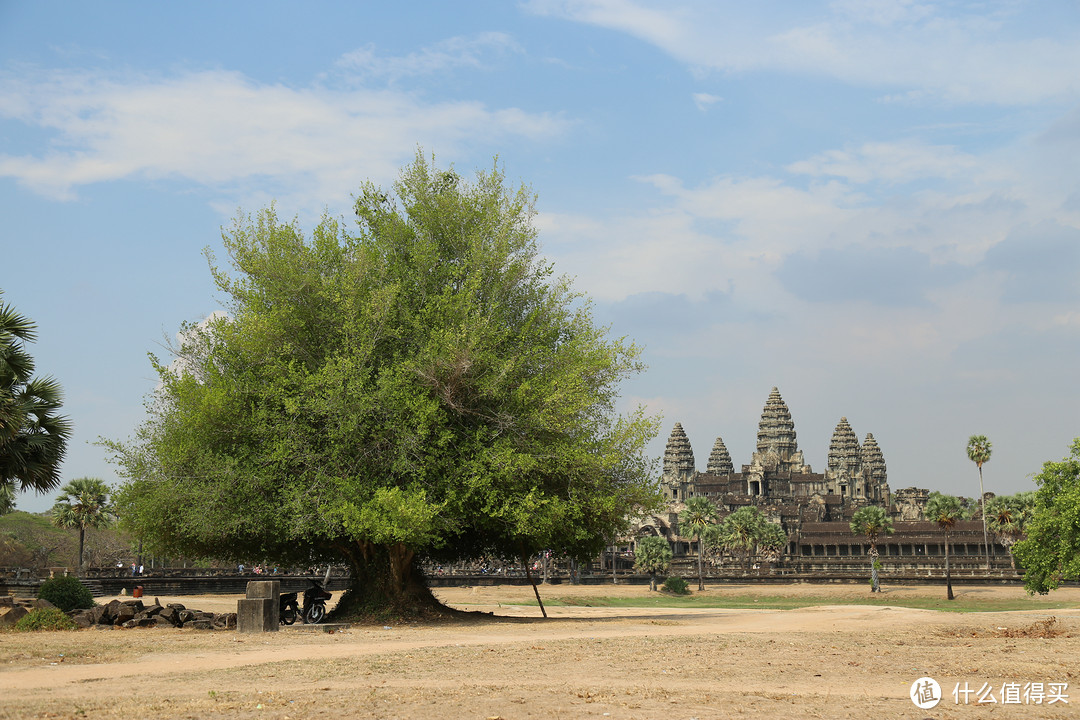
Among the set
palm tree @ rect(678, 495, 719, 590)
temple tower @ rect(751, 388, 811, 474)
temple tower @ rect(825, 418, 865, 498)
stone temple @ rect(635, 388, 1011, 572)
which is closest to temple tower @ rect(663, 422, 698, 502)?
stone temple @ rect(635, 388, 1011, 572)

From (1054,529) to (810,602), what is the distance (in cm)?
2453

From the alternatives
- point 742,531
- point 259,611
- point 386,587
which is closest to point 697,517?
point 742,531

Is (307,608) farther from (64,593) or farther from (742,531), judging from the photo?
(742,531)

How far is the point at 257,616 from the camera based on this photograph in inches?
907

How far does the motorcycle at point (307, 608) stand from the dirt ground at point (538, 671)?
71.7 inches

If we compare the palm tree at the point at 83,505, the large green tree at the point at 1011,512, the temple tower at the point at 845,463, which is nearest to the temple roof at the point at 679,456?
the temple tower at the point at 845,463

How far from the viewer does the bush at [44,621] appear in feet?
74.2

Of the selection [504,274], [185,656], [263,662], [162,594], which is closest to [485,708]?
[263,662]

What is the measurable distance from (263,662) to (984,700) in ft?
36.5

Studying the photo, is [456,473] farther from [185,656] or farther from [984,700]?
[984,700]

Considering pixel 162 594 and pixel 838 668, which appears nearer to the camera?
pixel 838 668

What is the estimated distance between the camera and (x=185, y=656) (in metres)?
17.1

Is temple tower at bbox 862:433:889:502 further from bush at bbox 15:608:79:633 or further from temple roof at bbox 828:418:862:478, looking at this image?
bush at bbox 15:608:79:633

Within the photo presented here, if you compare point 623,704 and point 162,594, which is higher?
point 623,704
